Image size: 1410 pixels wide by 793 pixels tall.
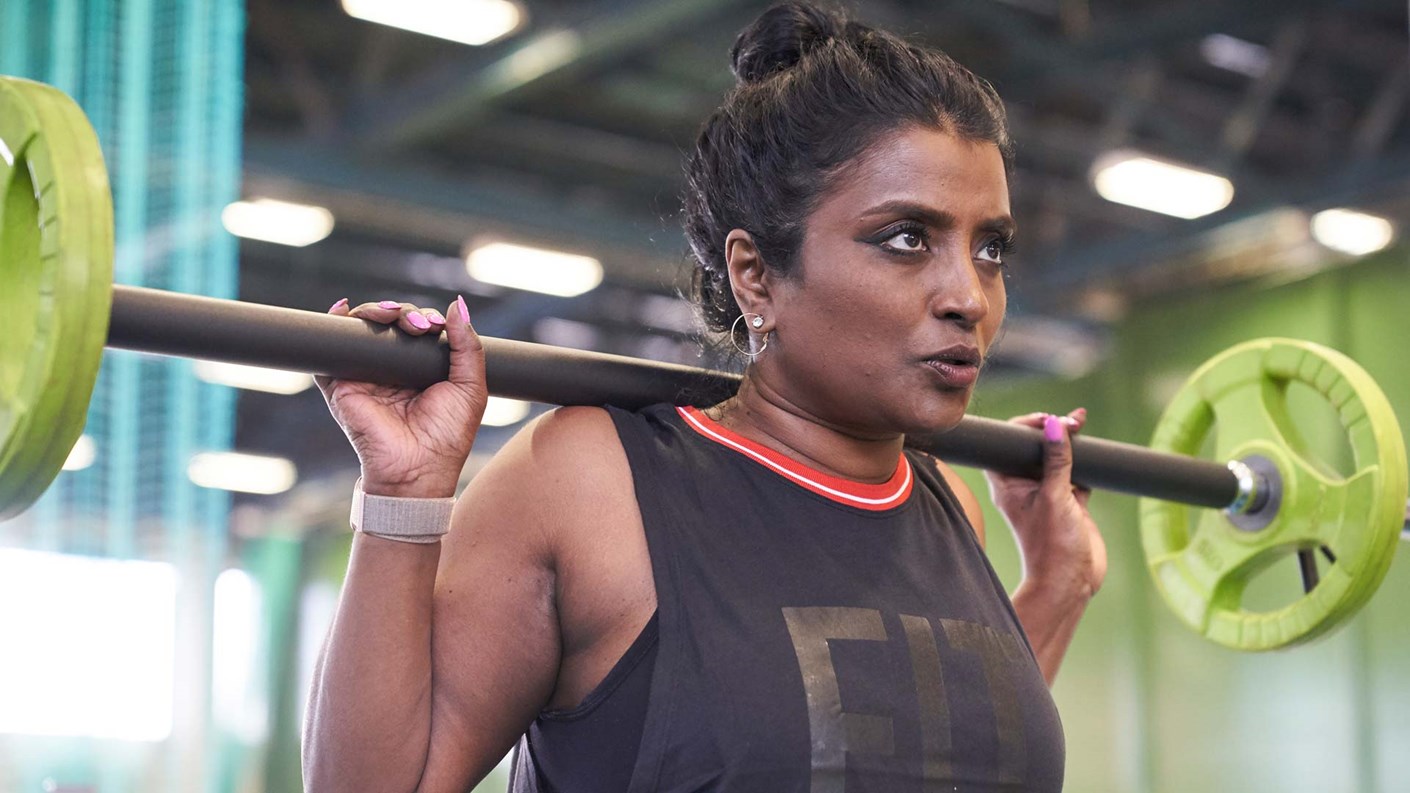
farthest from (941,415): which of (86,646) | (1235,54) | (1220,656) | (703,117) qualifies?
(1235,54)

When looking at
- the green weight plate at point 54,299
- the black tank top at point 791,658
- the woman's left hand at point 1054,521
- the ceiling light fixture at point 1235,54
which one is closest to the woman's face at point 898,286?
the black tank top at point 791,658

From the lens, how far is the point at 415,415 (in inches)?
52.2

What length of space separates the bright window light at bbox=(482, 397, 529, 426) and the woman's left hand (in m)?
8.37

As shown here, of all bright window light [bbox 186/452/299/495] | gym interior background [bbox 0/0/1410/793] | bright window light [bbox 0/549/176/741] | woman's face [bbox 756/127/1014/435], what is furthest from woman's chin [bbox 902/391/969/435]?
bright window light [bbox 186/452/299/495]

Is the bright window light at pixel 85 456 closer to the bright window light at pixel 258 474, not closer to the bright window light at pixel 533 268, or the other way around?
the bright window light at pixel 533 268

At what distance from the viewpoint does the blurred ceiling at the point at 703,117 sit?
19.4 ft

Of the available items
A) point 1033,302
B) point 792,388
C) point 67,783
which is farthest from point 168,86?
point 1033,302

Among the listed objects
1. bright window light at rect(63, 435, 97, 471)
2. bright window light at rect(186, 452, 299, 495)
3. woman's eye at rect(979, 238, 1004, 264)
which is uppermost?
bright window light at rect(186, 452, 299, 495)

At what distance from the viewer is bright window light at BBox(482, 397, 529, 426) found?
10.4 metres

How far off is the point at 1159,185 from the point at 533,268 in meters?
2.95

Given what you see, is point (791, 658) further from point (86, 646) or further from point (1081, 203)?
point (1081, 203)

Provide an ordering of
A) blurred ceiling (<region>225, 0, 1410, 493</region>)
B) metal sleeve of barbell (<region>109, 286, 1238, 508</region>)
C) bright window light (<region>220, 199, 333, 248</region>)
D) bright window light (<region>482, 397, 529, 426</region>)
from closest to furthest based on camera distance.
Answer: metal sleeve of barbell (<region>109, 286, 1238, 508</region>)
blurred ceiling (<region>225, 0, 1410, 493</region>)
bright window light (<region>220, 199, 333, 248</region>)
bright window light (<region>482, 397, 529, 426</region>)

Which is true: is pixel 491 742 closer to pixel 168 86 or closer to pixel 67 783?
pixel 67 783

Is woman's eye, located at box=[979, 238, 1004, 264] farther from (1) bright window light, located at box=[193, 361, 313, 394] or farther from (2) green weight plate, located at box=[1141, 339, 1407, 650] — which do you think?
(1) bright window light, located at box=[193, 361, 313, 394]
